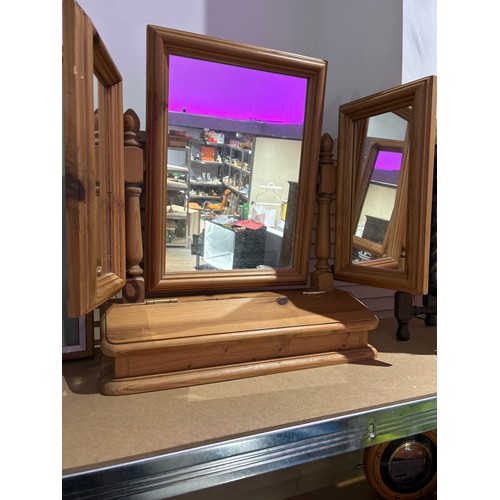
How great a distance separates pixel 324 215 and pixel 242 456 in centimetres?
58

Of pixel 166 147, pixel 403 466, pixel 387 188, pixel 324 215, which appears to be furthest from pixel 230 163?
pixel 403 466

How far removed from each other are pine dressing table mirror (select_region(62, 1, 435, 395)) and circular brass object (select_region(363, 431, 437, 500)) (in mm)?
309

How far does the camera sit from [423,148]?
2.47ft

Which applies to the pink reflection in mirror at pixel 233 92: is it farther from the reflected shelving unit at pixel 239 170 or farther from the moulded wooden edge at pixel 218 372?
the moulded wooden edge at pixel 218 372

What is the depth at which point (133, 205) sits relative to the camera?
0.74 metres

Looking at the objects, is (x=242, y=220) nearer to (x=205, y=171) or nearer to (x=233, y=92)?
(x=205, y=171)

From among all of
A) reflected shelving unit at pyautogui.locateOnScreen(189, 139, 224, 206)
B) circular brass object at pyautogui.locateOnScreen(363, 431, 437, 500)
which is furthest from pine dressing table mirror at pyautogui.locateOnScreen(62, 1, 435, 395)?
circular brass object at pyautogui.locateOnScreen(363, 431, 437, 500)

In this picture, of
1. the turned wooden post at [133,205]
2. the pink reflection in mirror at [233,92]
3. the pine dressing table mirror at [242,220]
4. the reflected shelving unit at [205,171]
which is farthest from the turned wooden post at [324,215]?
the turned wooden post at [133,205]

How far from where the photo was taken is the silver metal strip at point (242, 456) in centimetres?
45

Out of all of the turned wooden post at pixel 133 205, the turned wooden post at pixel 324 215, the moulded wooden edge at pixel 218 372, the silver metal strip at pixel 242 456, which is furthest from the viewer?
the turned wooden post at pixel 324 215

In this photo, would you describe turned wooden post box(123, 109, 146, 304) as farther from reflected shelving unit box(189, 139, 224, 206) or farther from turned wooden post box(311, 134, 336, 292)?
turned wooden post box(311, 134, 336, 292)

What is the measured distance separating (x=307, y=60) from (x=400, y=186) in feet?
1.15
